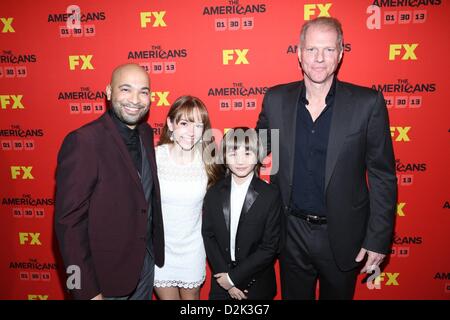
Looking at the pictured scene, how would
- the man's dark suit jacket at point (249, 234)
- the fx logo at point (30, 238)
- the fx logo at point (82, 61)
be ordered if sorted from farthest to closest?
1. the fx logo at point (30, 238)
2. the fx logo at point (82, 61)
3. the man's dark suit jacket at point (249, 234)

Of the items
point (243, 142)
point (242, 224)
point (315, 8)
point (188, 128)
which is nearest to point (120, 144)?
point (188, 128)

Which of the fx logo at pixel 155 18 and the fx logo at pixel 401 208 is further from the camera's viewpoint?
the fx logo at pixel 401 208

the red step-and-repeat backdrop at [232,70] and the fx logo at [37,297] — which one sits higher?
the red step-and-repeat backdrop at [232,70]

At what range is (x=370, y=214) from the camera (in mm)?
2189

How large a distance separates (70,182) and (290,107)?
142 cm

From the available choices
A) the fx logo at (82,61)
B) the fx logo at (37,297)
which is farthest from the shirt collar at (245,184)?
the fx logo at (37,297)

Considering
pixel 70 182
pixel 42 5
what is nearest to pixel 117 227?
pixel 70 182

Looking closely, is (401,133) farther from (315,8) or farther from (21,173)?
(21,173)

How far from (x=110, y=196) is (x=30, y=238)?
6.28 feet

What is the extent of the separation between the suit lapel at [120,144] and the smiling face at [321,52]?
1.24 metres

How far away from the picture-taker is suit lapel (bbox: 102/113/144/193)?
192 centimetres

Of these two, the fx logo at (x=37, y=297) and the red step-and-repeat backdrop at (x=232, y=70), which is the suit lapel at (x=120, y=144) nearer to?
the red step-and-repeat backdrop at (x=232, y=70)

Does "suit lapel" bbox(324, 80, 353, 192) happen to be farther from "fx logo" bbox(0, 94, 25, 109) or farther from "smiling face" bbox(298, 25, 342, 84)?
"fx logo" bbox(0, 94, 25, 109)

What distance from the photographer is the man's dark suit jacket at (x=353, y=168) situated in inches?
79.5
